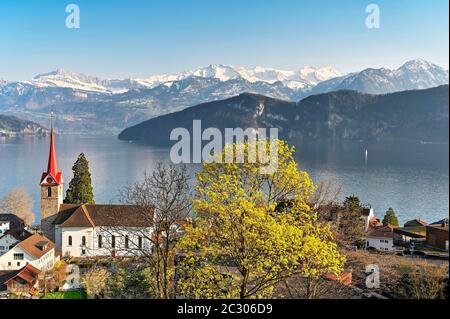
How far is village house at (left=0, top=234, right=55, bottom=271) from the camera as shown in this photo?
28406 millimetres

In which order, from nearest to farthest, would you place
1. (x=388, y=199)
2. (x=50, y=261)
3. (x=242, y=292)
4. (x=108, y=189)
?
1. (x=242, y=292)
2. (x=50, y=261)
3. (x=388, y=199)
4. (x=108, y=189)

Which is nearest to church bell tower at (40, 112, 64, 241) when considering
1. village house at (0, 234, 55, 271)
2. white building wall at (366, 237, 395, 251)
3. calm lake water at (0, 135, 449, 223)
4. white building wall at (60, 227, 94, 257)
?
white building wall at (60, 227, 94, 257)

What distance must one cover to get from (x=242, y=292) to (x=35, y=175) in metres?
84.2

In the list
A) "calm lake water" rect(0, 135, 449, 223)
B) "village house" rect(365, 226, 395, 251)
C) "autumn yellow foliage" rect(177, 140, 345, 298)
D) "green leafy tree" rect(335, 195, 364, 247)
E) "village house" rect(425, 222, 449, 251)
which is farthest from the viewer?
"calm lake water" rect(0, 135, 449, 223)

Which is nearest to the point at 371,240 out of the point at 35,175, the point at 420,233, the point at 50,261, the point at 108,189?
the point at 420,233

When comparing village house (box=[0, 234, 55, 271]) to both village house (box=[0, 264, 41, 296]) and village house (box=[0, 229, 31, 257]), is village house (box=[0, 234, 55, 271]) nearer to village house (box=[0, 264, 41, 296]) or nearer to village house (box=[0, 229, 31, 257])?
village house (box=[0, 264, 41, 296])

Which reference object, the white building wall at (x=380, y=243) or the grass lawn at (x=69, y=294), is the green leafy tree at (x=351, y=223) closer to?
the white building wall at (x=380, y=243)

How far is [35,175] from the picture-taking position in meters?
85.6

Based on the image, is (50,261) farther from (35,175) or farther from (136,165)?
(136,165)

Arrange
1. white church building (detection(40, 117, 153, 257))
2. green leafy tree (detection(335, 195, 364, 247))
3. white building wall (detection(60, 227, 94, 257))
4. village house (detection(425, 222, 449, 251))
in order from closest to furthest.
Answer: green leafy tree (detection(335, 195, 364, 247)) < village house (detection(425, 222, 449, 251)) < white church building (detection(40, 117, 153, 257)) < white building wall (detection(60, 227, 94, 257))

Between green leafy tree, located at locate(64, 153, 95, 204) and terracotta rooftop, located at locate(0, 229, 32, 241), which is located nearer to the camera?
terracotta rooftop, located at locate(0, 229, 32, 241)

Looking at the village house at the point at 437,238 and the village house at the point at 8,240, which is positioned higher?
the village house at the point at 437,238

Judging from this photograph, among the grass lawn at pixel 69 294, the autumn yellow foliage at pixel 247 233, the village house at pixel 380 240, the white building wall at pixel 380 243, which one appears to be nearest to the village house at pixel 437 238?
the village house at pixel 380 240

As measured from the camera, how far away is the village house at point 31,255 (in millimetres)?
28406
